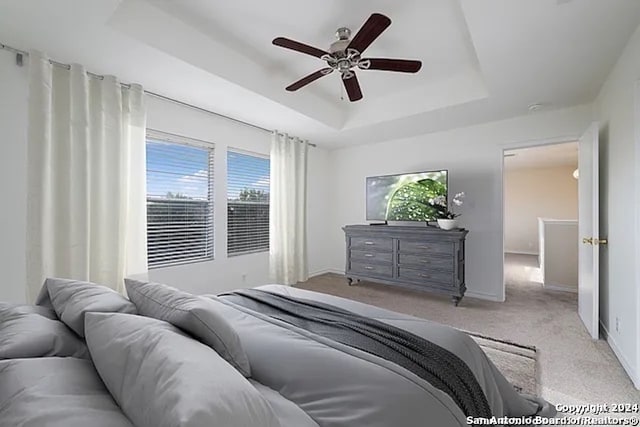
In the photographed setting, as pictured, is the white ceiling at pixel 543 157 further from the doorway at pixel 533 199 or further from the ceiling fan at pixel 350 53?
the ceiling fan at pixel 350 53

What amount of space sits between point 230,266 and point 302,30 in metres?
2.92

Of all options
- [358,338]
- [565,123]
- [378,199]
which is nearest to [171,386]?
[358,338]

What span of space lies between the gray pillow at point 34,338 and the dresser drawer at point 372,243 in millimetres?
3710

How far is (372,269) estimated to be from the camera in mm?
4395

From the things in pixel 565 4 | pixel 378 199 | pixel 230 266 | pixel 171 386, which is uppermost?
pixel 565 4

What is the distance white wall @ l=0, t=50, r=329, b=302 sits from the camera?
7.69 feet

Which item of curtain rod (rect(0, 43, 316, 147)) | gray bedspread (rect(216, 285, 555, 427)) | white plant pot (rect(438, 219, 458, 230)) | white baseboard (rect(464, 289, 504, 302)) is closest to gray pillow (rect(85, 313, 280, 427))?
gray bedspread (rect(216, 285, 555, 427))

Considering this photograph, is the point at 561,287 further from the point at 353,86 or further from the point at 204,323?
the point at 204,323

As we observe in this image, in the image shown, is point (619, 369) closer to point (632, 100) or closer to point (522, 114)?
point (632, 100)

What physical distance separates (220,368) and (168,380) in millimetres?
117

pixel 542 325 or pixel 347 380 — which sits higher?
pixel 347 380

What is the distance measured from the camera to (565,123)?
352 centimetres

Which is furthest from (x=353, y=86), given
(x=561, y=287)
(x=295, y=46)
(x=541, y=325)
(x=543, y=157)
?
(x=543, y=157)

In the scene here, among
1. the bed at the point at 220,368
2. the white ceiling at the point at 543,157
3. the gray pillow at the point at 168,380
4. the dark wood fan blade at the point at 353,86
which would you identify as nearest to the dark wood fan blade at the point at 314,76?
the dark wood fan blade at the point at 353,86
